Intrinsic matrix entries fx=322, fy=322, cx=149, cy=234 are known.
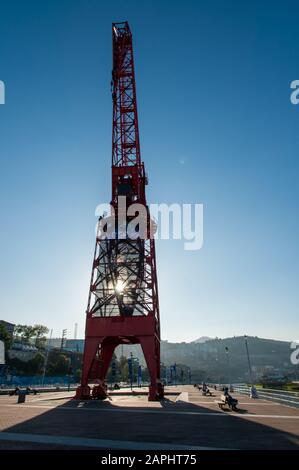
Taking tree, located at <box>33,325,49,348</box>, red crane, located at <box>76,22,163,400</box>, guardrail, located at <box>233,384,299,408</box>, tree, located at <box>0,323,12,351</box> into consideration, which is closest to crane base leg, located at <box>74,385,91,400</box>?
red crane, located at <box>76,22,163,400</box>

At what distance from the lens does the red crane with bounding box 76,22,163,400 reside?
91.9 ft

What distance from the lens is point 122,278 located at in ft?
109

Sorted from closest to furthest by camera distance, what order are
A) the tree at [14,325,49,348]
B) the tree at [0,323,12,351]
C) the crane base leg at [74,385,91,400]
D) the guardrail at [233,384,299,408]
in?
the guardrail at [233,384,299,408] → the crane base leg at [74,385,91,400] → the tree at [0,323,12,351] → the tree at [14,325,49,348]

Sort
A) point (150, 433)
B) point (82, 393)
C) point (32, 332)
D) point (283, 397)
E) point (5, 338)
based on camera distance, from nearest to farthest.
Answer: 1. point (150, 433)
2. point (283, 397)
3. point (82, 393)
4. point (5, 338)
5. point (32, 332)

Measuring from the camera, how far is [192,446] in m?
9.43

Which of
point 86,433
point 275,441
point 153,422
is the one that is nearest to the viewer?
point 275,441

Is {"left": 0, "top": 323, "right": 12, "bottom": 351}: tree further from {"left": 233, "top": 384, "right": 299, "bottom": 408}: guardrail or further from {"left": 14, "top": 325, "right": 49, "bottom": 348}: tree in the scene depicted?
{"left": 233, "top": 384, "right": 299, "bottom": 408}: guardrail

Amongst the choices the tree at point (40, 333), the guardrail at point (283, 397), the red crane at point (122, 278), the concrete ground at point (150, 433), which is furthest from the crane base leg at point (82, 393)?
the tree at point (40, 333)

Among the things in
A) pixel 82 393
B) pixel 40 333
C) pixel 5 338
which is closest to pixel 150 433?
pixel 82 393

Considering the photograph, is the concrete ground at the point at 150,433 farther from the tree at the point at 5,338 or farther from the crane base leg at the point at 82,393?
the tree at the point at 5,338

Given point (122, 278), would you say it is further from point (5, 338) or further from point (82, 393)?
point (5, 338)

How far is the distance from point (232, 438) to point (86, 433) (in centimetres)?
514

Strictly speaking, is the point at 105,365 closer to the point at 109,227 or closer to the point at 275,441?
the point at 109,227
